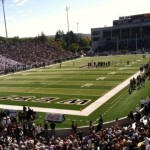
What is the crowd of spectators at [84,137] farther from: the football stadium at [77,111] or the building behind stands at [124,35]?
the building behind stands at [124,35]

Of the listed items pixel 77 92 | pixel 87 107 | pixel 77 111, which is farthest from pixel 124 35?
pixel 77 111

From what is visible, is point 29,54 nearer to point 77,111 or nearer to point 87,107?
point 87,107

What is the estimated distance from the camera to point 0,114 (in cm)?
2441

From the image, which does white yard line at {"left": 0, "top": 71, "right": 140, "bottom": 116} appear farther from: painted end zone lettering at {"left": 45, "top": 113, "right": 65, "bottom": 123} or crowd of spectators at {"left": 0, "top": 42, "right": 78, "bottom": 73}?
crowd of spectators at {"left": 0, "top": 42, "right": 78, "bottom": 73}

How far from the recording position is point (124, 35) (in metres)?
101

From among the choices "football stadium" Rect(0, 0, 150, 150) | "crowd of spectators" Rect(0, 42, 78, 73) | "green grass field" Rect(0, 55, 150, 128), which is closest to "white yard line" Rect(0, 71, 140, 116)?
"football stadium" Rect(0, 0, 150, 150)

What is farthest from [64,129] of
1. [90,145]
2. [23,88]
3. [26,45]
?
[26,45]

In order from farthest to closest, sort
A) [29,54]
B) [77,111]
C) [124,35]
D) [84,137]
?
1. [124,35]
2. [29,54]
3. [77,111]
4. [84,137]

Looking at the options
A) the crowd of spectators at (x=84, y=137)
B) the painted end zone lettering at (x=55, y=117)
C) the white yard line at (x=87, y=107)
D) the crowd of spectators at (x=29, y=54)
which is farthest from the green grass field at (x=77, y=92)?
the crowd of spectators at (x=29, y=54)

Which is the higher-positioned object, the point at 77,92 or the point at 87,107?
the point at 77,92

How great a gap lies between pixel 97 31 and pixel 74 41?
17.0 m

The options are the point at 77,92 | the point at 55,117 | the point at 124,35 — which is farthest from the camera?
the point at 124,35

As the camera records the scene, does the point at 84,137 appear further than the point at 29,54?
No

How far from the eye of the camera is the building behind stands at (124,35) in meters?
96.1
